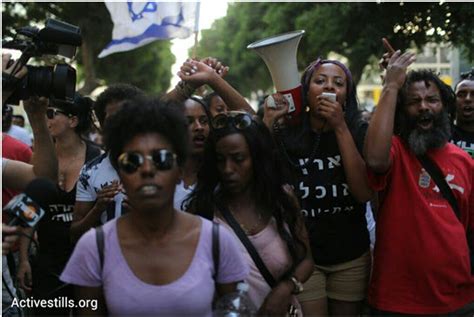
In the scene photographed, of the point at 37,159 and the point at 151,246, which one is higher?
the point at 37,159

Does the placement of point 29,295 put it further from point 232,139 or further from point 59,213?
point 232,139

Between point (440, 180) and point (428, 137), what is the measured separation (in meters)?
0.25

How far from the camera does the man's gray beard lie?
340 cm

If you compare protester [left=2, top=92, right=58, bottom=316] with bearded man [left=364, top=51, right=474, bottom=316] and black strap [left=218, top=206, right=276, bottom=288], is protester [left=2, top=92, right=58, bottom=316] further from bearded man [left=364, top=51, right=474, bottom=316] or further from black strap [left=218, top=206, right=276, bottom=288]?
bearded man [left=364, top=51, right=474, bottom=316]

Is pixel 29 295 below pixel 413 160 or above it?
below

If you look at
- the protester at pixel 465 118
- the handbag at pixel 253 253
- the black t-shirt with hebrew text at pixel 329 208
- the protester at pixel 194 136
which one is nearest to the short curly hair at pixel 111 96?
the protester at pixel 194 136

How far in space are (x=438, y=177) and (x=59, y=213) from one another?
239cm

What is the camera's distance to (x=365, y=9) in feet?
43.3

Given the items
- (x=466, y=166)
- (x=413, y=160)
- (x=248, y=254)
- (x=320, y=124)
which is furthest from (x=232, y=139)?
(x=466, y=166)

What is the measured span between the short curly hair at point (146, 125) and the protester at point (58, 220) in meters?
1.43

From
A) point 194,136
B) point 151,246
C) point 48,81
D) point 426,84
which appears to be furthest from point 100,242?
point 426,84

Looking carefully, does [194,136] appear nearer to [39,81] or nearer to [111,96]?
[111,96]

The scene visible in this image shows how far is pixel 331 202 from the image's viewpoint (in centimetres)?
356

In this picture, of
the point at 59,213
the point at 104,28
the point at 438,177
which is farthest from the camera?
the point at 104,28
